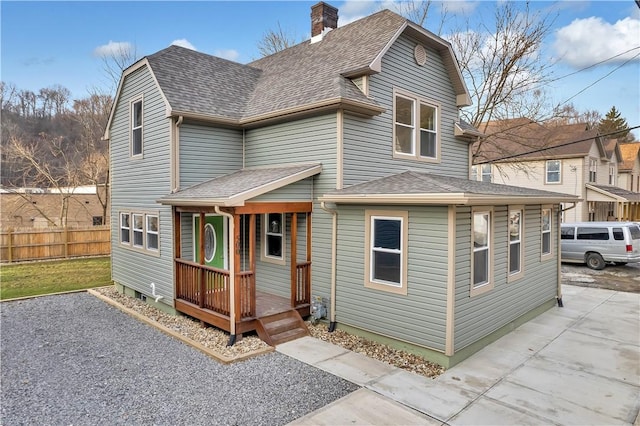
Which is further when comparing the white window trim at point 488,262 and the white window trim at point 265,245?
the white window trim at point 265,245

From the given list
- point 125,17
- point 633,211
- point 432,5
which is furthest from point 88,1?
point 633,211

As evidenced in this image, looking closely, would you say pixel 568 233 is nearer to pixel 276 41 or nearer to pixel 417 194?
pixel 417 194

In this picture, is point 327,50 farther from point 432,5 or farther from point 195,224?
point 432,5

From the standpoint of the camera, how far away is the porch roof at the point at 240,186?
684 cm

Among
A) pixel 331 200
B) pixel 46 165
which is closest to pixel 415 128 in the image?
pixel 331 200

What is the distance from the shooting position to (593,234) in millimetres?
15523

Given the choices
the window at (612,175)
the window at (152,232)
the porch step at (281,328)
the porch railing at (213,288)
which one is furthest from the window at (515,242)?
the window at (612,175)

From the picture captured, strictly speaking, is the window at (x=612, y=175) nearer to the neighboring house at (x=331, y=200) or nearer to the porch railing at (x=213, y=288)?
the neighboring house at (x=331, y=200)

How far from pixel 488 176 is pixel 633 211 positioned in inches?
682

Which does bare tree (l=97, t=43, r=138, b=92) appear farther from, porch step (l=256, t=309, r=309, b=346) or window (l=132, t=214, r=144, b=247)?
porch step (l=256, t=309, r=309, b=346)

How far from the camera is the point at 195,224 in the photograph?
9516mm

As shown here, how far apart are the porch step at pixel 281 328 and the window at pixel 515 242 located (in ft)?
15.2

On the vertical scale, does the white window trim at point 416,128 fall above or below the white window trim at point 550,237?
above

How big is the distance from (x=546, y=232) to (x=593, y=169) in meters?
18.6
